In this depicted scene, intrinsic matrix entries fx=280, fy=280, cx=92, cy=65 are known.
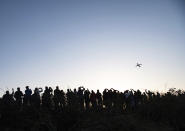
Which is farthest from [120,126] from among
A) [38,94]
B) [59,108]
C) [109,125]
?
[38,94]

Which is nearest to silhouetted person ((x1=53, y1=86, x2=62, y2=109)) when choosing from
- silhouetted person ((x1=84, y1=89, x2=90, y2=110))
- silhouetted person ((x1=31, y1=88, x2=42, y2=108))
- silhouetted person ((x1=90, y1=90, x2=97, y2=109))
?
silhouetted person ((x1=31, y1=88, x2=42, y2=108))

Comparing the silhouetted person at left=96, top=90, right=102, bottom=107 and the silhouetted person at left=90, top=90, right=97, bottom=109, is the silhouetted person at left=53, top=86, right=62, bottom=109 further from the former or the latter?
the silhouetted person at left=96, top=90, right=102, bottom=107

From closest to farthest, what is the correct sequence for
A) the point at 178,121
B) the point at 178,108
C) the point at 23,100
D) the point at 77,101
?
the point at 23,100 → the point at 77,101 → the point at 178,121 → the point at 178,108

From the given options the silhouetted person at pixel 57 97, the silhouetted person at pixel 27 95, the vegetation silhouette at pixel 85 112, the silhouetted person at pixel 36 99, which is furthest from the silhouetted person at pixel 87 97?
the silhouetted person at pixel 27 95

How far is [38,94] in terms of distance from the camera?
69.5ft

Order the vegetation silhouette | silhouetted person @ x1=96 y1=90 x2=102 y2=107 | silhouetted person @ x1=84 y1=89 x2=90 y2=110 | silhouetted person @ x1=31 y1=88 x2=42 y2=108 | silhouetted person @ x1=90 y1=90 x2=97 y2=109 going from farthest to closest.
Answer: silhouetted person @ x1=96 y1=90 x2=102 y2=107 < silhouetted person @ x1=90 y1=90 x2=97 y2=109 < silhouetted person @ x1=84 y1=89 x2=90 y2=110 < silhouetted person @ x1=31 y1=88 x2=42 y2=108 < the vegetation silhouette

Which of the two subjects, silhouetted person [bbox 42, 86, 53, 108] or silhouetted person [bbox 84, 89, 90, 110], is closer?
silhouetted person [bbox 42, 86, 53, 108]

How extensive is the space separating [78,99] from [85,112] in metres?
1.20

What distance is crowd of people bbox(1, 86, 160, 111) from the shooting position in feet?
68.9

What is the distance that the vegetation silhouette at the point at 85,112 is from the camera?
20219 millimetres

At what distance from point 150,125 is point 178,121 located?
3.42 meters

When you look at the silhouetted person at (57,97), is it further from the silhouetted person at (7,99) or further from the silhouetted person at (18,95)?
the silhouetted person at (7,99)

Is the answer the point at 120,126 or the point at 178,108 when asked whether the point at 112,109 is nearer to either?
the point at 120,126

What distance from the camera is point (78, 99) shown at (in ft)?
74.8
